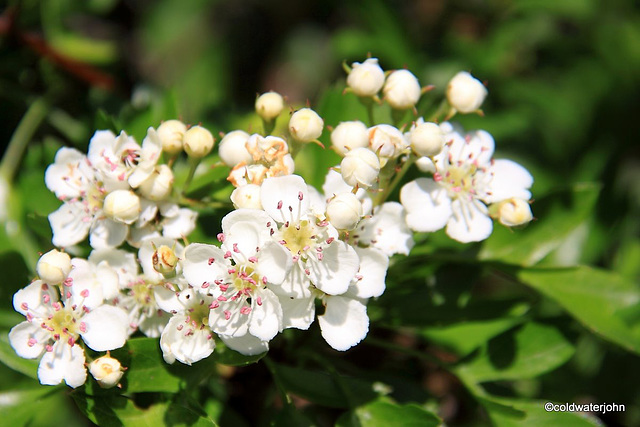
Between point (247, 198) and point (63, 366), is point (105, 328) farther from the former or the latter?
point (247, 198)

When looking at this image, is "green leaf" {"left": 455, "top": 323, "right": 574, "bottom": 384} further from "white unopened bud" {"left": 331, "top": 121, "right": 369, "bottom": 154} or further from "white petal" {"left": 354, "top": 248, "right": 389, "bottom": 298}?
"white unopened bud" {"left": 331, "top": 121, "right": 369, "bottom": 154}

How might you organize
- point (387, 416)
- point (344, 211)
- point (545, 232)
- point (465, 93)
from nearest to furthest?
point (344, 211), point (387, 416), point (465, 93), point (545, 232)

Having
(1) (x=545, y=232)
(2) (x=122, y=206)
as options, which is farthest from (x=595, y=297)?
(2) (x=122, y=206)

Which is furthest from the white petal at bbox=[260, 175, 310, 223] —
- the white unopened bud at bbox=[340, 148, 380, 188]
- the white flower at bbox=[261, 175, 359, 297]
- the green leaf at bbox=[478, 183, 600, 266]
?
the green leaf at bbox=[478, 183, 600, 266]

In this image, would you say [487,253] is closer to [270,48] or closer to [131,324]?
[131,324]

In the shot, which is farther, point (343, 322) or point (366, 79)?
point (366, 79)

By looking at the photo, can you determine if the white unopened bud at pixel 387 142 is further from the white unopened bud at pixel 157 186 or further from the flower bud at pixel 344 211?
the white unopened bud at pixel 157 186

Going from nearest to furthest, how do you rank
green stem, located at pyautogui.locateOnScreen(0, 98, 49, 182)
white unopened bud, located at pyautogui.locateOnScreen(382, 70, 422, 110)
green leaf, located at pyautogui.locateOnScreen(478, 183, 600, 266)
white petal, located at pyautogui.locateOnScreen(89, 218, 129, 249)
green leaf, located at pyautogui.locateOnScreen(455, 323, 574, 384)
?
white petal, located at pyautogui.locateOnScreen(89, 218, 129, 249), white unopened bud, located at pyautogui.locateOnScreen(382, 70, 422, 110), green leaf, located at pyautogui.locateOnScreen(455, 323, 574, 384), green leaf, located at pyautogui.locateOnScreen(478, 183, 600, 266), green stem, located at pyautogui.locateOnScreen(0, 98, 49, 182)
